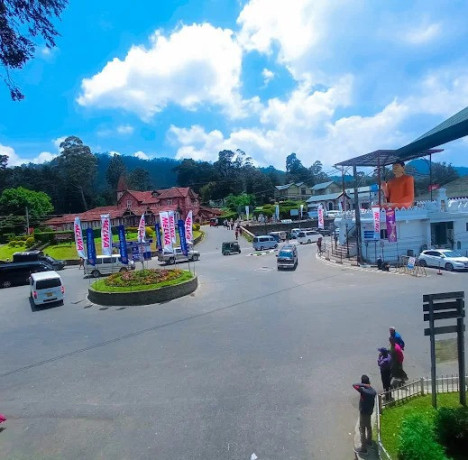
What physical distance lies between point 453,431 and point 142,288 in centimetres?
1511

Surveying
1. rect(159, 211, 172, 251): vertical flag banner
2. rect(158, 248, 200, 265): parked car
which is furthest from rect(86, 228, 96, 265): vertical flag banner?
rect(158, 248, 200, 265): parked car

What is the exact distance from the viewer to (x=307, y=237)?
52719 millimetres

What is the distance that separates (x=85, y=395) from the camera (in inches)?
339

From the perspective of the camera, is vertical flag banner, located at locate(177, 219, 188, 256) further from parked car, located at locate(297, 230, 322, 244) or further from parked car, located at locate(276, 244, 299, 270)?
parked car, located at locate(297, 230, 322, 244)

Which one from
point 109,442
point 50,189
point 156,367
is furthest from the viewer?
point 50,189

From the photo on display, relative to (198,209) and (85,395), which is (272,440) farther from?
(198,209)

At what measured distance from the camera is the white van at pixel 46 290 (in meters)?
18.1

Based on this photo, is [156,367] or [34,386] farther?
[156,367]

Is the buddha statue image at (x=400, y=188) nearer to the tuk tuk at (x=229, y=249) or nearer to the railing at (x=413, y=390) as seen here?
the railing at (x=413, y=390)

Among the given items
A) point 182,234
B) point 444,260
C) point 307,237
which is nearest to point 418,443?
point 182,234

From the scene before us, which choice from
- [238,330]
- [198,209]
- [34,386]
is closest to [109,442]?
[34,386]

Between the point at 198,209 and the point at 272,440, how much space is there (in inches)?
2726

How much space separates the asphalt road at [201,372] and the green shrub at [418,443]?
122 cm

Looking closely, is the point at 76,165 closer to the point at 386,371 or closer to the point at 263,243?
the point at 263,243
